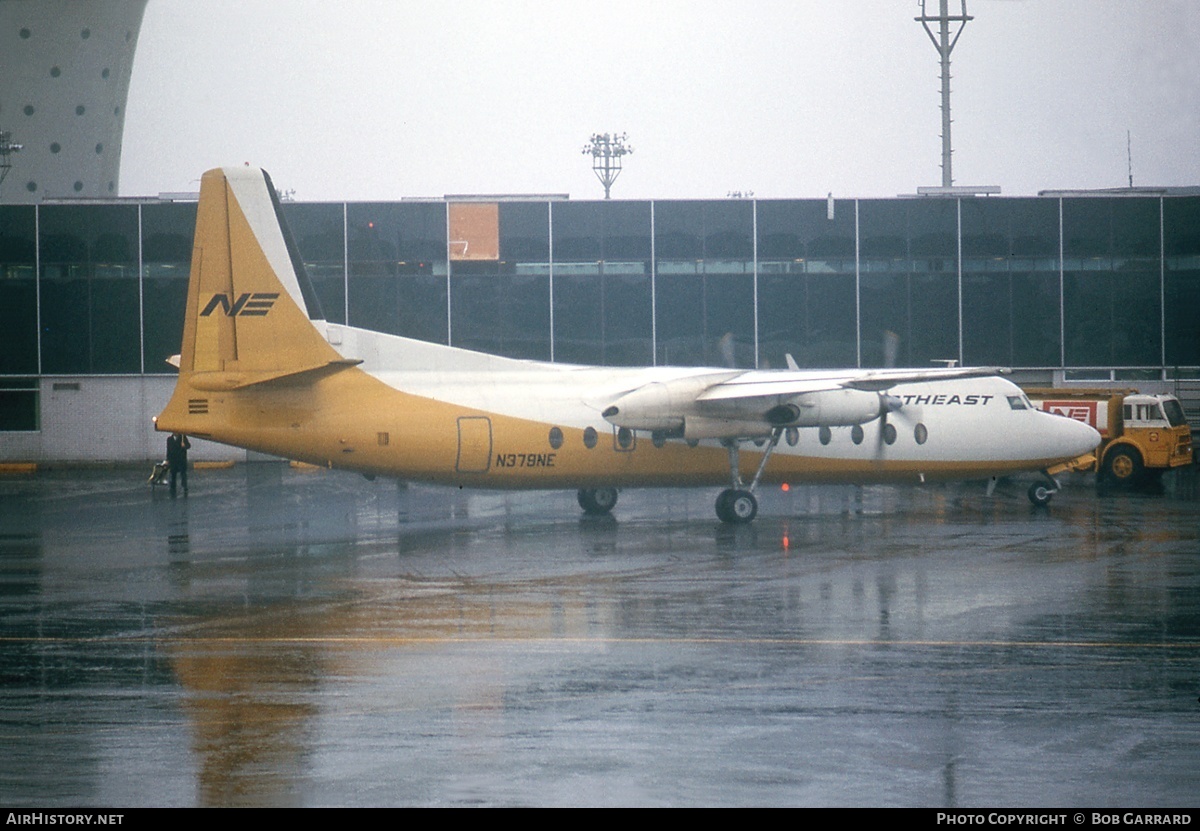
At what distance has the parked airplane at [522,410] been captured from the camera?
21859 mm

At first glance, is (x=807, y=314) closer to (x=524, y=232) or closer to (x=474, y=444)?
(x=524, y=232)

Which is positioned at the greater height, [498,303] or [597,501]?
[498,303]

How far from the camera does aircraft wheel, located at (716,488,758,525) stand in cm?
2466

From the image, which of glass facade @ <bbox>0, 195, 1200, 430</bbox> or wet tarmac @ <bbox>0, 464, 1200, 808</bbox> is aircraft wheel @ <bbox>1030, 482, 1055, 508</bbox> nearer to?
wet tarmac @ <bbox>0, 464, 1200, 808</bbox>

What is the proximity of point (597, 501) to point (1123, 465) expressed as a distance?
632 inches

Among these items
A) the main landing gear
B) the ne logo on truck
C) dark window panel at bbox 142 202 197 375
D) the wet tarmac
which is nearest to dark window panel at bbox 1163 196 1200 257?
the ne logo on truck

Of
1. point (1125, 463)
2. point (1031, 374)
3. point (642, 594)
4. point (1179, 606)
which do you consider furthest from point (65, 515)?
point (1031, 374)

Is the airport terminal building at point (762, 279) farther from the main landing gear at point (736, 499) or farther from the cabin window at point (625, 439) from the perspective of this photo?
the cabin window at point (625, 439)

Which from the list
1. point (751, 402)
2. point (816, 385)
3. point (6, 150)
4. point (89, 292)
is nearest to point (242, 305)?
point (751, 402)

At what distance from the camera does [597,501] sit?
2689cm

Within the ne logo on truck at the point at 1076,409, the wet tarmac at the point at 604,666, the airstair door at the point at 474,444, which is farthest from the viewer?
the ne logo on truck at the point at 1076,409

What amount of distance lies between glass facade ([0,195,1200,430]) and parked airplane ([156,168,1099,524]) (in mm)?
18141

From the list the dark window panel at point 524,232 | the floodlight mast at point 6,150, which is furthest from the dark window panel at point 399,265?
the floodlight mast at point 6,150
